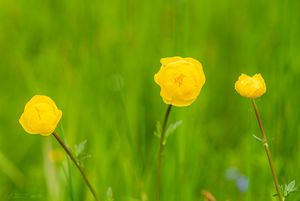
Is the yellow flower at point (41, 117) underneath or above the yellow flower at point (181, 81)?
underneath

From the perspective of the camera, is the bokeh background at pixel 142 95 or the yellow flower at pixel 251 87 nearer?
the yellow flower at pixel 251 87

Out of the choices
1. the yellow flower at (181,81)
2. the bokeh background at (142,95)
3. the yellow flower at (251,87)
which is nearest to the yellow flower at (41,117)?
the yellow flower at (181,81)

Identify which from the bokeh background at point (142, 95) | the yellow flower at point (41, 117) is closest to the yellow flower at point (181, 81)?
the yellow flower at point (41, 117)

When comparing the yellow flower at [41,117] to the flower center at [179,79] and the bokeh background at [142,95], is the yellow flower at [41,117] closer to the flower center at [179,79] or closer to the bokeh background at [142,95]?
the flower center at [179,79]

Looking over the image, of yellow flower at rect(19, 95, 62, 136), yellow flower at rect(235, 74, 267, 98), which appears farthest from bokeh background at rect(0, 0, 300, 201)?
yellow flower at rect(19, 95, 62, 136)

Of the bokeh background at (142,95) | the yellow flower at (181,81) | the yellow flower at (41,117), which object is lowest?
the bokeh background at (142,95)

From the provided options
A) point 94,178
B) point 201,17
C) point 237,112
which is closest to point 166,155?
point 94,178
